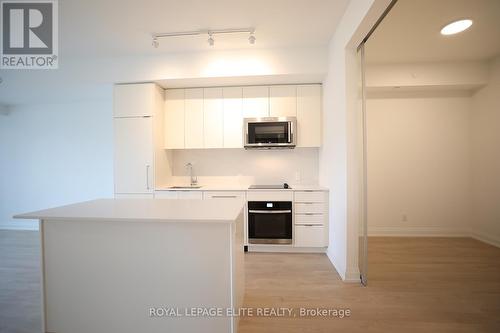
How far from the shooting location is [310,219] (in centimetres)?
301

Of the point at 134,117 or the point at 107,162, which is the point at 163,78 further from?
the point at 107,162

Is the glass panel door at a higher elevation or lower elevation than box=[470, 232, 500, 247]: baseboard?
higher

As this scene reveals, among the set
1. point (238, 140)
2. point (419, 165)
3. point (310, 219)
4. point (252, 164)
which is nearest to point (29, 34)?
point (238, 140)

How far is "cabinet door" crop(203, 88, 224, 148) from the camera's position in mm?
3344

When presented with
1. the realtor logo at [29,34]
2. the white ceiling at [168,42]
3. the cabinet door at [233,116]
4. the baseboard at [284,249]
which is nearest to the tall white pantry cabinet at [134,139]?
the white ceiling at [168,42]

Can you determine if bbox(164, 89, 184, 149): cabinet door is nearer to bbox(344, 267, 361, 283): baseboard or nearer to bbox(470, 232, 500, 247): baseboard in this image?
bbox(344, 267, 361, 283): baseboard

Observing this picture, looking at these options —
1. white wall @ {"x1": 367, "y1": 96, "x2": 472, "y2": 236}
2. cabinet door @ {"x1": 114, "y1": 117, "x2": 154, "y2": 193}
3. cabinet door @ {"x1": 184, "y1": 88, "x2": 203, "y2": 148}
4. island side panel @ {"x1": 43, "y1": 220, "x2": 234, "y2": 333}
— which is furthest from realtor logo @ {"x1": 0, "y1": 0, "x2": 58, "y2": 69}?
white wall @ {"x1": 367, "y1": 96, "x2": 472, "y2": 236}

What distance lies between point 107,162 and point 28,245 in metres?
1.72

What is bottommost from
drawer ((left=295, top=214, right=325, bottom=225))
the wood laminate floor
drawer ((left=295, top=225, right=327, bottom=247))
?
the wood laminate floor

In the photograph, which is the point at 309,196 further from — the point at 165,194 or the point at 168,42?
the point at 168,42

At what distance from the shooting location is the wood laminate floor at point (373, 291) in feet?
5.48

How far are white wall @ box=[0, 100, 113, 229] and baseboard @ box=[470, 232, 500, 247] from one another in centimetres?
652

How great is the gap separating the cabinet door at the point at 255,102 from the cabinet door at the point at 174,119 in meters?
1.04

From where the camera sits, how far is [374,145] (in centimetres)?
371
